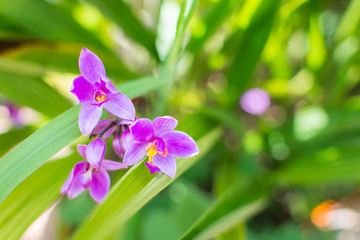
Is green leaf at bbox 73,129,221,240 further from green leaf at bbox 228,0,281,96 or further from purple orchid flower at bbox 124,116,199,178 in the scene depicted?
green leaf at bbox 228,0,281,96

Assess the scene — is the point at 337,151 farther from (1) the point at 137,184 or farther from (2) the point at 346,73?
(1) the point at 137,184

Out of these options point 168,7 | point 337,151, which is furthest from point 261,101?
point 168,7

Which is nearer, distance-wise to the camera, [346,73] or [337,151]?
[337,151]

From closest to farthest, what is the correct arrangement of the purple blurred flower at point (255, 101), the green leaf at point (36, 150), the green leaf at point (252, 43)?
the green leaf at point (36, 150) < the green leaf at point (252, 43) < the purple blurred flower at point (255, 101)

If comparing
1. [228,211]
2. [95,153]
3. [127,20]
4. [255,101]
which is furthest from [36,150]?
[255,101]

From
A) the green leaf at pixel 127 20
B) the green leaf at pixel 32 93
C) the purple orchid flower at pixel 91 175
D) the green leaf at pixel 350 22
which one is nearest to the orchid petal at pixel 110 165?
the purple orchid flower at pixel 91 175

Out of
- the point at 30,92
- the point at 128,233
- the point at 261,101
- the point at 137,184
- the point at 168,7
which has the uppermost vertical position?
the point at 168,7

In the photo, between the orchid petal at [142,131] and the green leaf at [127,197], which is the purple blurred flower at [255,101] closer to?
the green leaf at [127,197]
